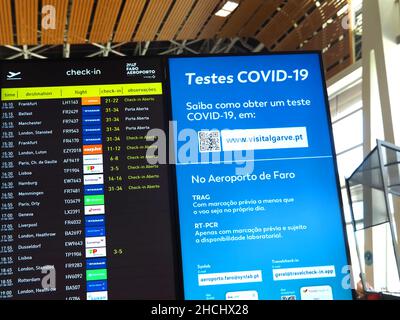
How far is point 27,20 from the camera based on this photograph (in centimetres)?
992

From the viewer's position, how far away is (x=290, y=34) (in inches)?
442

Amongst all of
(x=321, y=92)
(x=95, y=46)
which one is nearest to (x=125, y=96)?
(x=321, y=92)

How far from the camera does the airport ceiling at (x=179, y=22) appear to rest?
984 cm

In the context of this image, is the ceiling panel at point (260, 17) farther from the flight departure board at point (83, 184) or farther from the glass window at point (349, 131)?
the flight departure board at point (83, 184)

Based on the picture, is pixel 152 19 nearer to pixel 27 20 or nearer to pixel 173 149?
pixel 27 20

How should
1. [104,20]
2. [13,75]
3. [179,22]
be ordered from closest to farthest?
[13,75], [104,20], [179,22]

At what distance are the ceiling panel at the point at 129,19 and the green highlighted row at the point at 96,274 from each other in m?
8.31

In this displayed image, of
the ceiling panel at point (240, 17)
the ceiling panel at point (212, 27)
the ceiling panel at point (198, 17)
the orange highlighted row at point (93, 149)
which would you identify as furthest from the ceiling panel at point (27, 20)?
the orange highlighted row at point (93, 149)

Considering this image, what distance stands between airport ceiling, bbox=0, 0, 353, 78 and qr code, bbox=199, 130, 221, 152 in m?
7.86

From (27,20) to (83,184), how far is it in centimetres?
858

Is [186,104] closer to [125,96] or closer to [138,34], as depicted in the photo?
[125,96]

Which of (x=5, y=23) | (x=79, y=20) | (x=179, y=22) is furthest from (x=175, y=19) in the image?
(x=5, y=23)

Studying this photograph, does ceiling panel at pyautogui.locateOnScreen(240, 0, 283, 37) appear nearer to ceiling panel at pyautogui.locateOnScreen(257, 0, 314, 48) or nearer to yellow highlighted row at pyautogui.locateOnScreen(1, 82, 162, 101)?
ceiling panel at pyautogui.locateOnScreen(257, 0, 314, 48)

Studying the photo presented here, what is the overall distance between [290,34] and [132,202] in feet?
31.9
